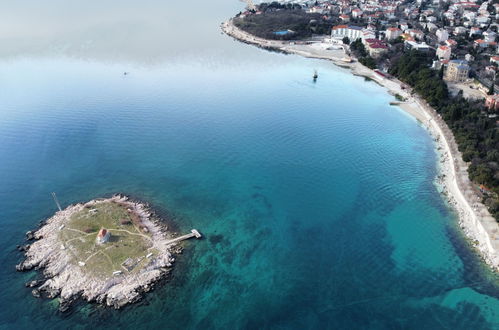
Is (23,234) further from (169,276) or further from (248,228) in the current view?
(248,228)

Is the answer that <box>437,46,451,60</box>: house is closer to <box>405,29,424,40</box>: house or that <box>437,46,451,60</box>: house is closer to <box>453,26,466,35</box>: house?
<box>405,29,424,40</box>: house

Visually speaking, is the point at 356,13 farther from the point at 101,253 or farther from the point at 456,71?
the point at 101,253

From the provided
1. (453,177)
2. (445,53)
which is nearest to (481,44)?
(445,53)

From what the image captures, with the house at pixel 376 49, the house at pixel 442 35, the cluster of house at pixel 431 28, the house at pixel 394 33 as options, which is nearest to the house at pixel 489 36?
the cluster of house at pixel 431 28

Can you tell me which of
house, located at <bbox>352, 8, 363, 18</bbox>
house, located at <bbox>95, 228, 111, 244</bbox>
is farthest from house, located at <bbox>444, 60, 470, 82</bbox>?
house, located at <bbox>95, 228, 111, 244</bbox>

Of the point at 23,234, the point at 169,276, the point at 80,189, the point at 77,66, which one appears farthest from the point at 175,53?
the point at 169,276
